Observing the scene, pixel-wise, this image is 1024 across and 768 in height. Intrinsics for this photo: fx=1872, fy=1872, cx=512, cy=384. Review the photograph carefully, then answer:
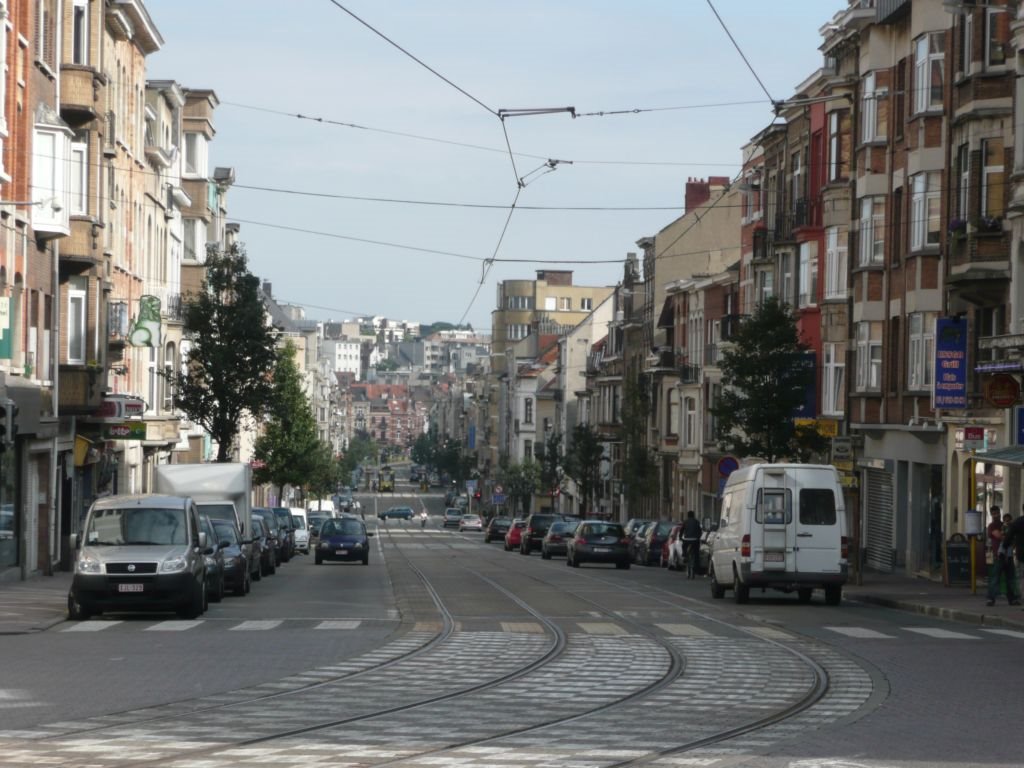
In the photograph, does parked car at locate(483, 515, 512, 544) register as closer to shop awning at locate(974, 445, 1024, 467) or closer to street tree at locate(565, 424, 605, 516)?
street tree at locate(565, 424, 605, 516)

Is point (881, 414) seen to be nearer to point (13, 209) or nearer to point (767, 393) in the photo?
point (767, 393)

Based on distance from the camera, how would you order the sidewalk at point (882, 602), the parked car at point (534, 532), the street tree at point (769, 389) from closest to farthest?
1. the sidewalk at point (882, 602)
2. the street tree at point (769, 389)
3. the parked car at point (534, 532)

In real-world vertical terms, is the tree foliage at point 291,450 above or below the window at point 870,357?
below

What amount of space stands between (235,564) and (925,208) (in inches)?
761

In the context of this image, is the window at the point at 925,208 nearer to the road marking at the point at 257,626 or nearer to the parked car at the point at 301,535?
the road marking at the point at 257,626

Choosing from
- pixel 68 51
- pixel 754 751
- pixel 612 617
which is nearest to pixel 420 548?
pixel 68 51

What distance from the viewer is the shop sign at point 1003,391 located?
35844 millimetres

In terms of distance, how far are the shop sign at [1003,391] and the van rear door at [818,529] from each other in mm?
5763

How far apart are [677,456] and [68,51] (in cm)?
4576

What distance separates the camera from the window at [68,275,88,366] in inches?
1759

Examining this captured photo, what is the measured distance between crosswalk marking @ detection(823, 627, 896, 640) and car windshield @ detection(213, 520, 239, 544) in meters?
13.4

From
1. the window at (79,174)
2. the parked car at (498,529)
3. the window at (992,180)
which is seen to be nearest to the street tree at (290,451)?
the parked car at (498,529)

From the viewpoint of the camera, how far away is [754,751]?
41.1ft

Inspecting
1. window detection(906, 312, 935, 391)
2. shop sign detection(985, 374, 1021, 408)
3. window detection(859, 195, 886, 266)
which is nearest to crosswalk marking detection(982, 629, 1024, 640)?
shop sign detection(985, 374, 1021, 408)
